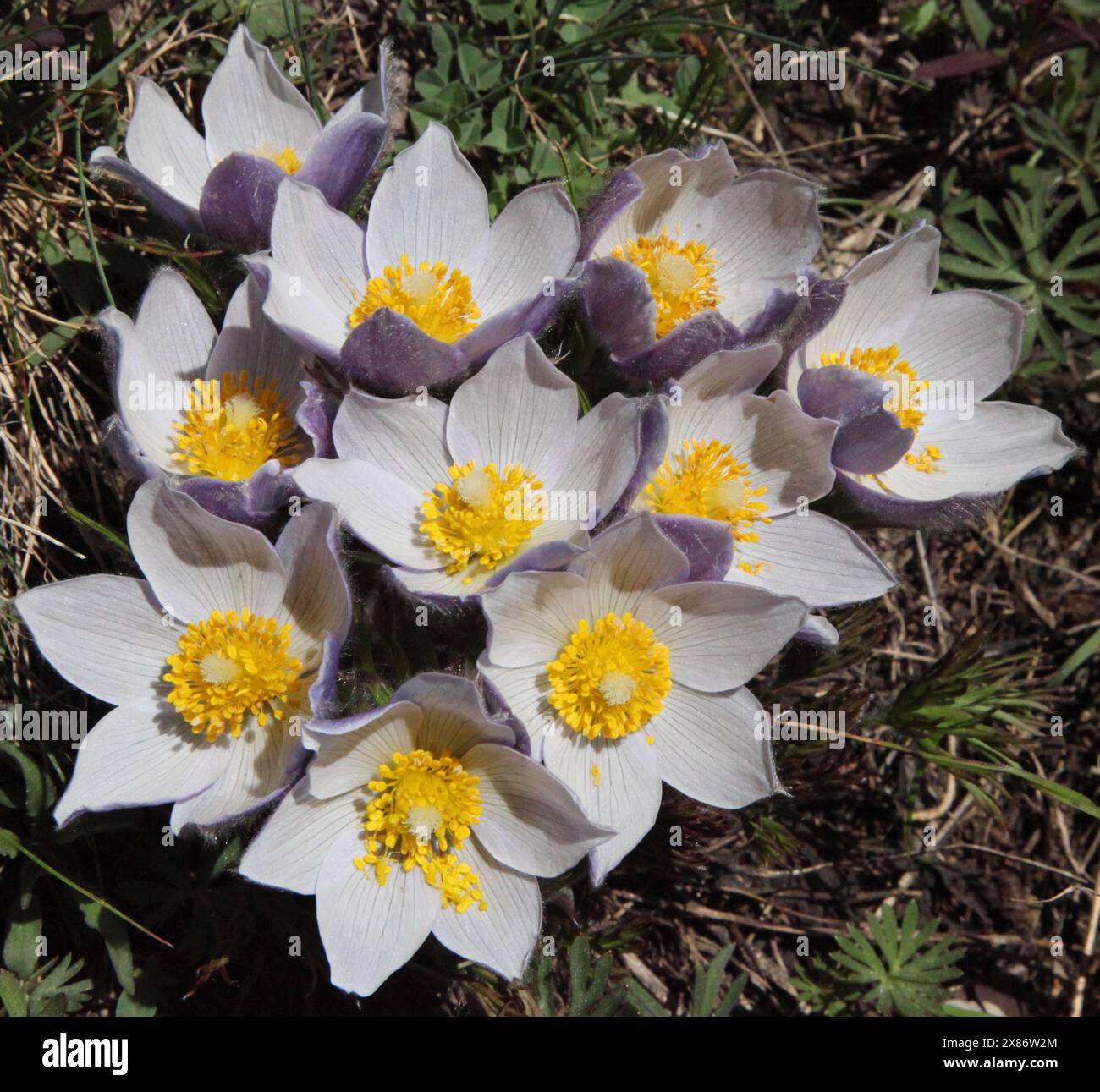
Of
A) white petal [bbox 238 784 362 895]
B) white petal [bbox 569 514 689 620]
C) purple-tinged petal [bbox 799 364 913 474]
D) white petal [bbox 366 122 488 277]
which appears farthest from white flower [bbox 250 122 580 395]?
white petal [bbox 238 784 362 895]

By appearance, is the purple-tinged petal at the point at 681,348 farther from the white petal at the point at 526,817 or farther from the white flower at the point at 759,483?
the white petal at the point at 526,817

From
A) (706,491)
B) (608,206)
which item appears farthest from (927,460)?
(608,206)

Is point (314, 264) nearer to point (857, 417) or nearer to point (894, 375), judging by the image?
point (857, 417)

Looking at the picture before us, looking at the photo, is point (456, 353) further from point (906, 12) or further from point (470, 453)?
point (906, 12)

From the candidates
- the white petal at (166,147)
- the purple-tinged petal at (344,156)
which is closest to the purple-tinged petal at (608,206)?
the purple-tinged petal at (344,156)
